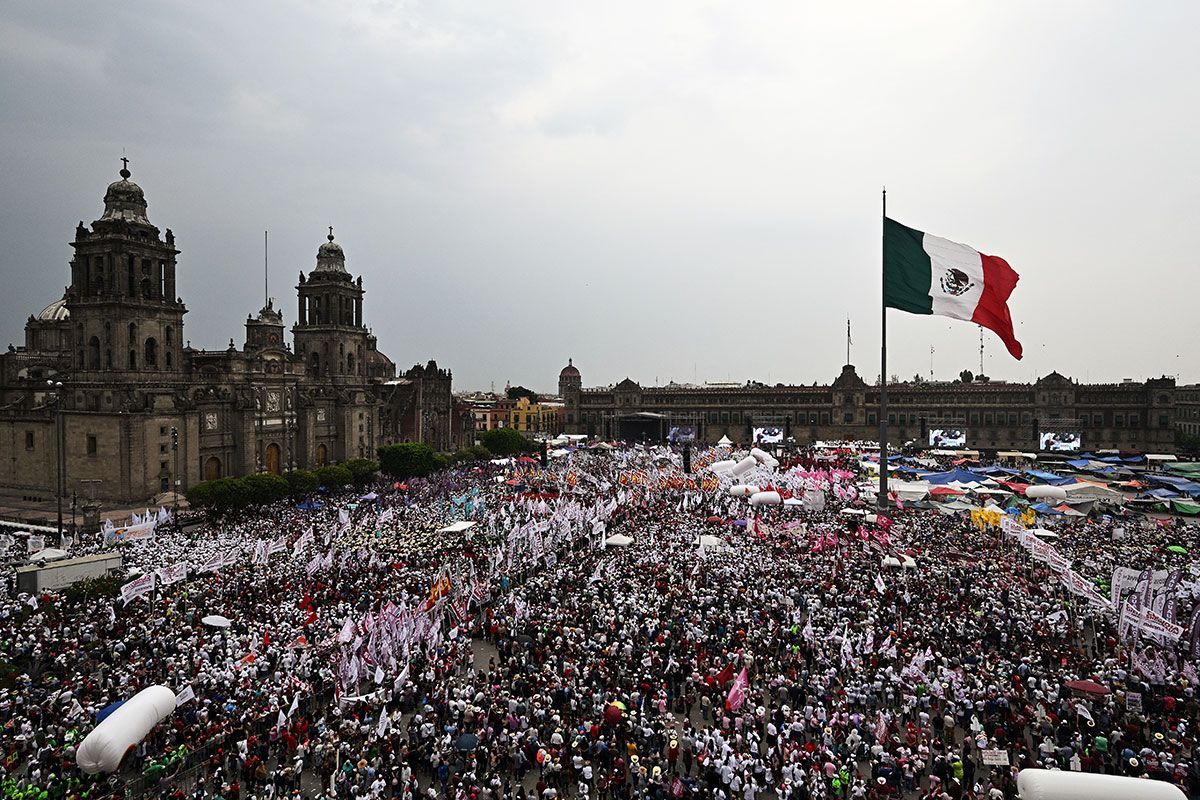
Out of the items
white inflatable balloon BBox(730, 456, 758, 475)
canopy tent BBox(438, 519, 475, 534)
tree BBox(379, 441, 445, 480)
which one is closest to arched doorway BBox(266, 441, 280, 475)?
tree BBox(379, 441, 445, 480)

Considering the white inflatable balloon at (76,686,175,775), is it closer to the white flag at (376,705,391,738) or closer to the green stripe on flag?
the white flag at (376,705,391,738)

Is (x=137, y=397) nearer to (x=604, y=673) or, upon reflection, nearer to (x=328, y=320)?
(x=328, y=320)

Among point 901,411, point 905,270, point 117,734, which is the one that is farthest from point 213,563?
point 901,411

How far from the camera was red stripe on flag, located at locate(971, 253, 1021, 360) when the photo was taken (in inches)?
848

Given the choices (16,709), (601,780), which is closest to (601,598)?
(601,780)

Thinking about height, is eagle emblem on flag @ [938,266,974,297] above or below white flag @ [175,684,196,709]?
above

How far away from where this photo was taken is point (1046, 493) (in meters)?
38.5

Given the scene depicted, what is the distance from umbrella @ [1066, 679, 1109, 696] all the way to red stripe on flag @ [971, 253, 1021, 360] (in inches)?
386

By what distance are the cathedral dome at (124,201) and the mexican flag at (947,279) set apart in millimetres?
45929

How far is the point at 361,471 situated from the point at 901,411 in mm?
78238

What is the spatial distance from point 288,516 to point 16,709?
2327cm

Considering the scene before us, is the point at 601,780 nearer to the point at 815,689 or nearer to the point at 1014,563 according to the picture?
the point at 815,689

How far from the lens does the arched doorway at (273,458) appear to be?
5532cm

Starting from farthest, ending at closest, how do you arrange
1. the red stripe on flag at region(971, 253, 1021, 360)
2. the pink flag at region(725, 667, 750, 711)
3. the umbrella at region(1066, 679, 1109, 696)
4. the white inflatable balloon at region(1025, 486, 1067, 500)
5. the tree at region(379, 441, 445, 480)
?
the tree at region(379, 441, 445, 480) < the white inflatable balloon at region(1025, 486, 1067, 500) < the red stripe on flag at region(971, 253, 1021, 360) < the umbrella at region(1066, 679, 1109, 696) < the pink flag at region(725, 667, 750, 711)
